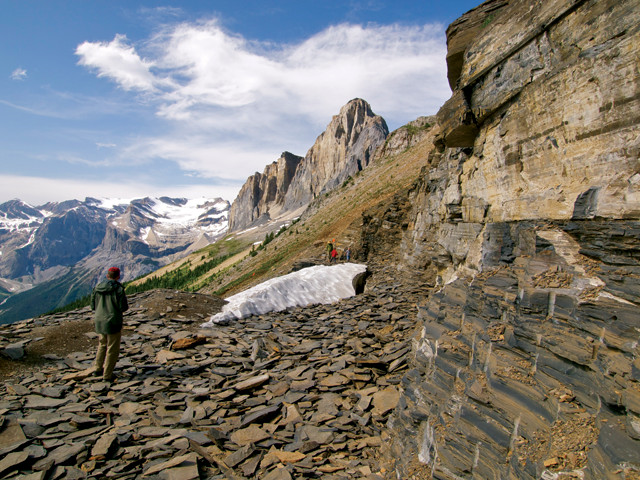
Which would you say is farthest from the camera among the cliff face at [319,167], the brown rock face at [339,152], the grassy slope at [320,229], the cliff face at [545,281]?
the cliff face at [319,167]

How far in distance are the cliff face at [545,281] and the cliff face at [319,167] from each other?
107m

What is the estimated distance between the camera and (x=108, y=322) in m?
7.78

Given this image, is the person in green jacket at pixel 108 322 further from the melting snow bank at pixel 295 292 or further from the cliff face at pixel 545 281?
the cliff face at pixel 545 281

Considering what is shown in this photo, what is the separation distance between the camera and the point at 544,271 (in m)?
4.62

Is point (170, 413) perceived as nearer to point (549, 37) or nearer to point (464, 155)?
point (464, 155)

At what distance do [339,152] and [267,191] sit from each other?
65.6 metres

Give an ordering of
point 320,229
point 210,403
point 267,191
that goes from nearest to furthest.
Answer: point 210,403 < point 320,229 < point 267,191

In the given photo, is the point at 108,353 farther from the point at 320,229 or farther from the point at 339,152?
the point at 339,152

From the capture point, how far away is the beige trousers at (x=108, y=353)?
7852 millimetres

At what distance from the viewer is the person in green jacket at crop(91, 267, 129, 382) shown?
7.78 metres

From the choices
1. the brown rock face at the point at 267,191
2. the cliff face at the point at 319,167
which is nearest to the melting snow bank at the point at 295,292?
the cliff face at the point at 319,167

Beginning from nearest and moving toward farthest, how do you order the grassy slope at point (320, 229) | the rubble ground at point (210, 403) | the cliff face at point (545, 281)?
the cliff face at point (545, 281)
the rubble ground at point (210, 403)
the grassy slope at point (320, 229)

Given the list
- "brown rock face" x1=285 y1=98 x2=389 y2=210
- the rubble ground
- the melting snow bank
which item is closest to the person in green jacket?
the rubble ground

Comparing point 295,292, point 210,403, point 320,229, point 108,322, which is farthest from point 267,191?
point 210,403
